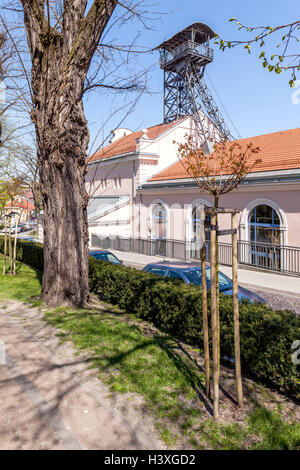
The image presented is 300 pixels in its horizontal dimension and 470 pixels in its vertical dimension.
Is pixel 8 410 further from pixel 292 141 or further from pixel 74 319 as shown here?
pixel 292 141

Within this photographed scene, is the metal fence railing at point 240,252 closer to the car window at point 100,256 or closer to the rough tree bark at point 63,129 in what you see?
the car window at point 100,256

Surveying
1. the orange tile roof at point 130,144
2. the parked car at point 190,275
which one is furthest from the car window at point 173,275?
the orange tile roof at point 130,144

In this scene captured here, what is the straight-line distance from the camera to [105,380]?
4.46 m

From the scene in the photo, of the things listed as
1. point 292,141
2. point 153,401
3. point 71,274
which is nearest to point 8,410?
point 153,401

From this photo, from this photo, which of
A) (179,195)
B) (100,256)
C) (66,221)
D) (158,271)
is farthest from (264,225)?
(66,221)

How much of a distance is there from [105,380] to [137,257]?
15.5 meters

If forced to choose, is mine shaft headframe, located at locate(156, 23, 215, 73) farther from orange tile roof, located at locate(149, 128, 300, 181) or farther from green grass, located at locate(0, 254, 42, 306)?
green grass, located at locate(0, 254, 42, 306)

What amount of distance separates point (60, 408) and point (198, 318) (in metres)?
2.75

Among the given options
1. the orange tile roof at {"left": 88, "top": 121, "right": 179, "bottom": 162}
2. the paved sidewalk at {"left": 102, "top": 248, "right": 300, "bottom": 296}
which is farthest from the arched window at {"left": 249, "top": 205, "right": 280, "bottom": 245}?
the orange tile roof at {"left": 88, "top": 121, "right": 179, "bottom": 162}

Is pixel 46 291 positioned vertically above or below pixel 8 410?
above

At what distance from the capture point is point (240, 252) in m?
15.8

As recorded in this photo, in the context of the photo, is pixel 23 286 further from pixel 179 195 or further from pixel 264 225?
pixel 179 195

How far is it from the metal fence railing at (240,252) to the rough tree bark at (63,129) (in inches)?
379

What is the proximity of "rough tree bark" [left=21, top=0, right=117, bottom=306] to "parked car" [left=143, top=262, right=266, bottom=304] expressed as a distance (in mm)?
1984
